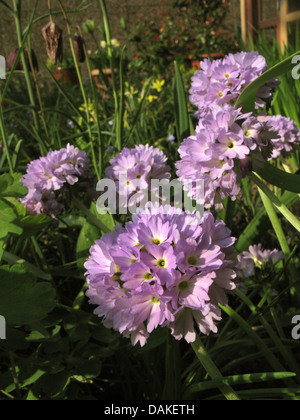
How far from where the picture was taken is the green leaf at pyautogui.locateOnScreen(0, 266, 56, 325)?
606 millimetres

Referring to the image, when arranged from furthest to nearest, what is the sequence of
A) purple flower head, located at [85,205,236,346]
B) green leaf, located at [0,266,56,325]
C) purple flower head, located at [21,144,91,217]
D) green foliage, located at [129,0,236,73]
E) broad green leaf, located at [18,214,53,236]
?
green foliage, located at [129,0,236,73]
purple flower head, located at [21,144,91,217]
broad green leaf, located at [18,214,53,236]
green leaf, located at [0,266,56,325]
purple flower head, located at [85,205,236,346]

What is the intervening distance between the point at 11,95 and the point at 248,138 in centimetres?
270

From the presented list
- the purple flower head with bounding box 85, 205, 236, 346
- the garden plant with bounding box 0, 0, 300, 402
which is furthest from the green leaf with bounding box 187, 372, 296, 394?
the purple flower head with bounding box 85, 205, 236, 346

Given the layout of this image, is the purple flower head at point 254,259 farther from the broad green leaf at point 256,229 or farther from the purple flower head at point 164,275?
the purple flower head at point 164,275

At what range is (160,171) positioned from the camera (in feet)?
3.20

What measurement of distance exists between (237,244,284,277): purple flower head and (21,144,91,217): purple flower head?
0.42m

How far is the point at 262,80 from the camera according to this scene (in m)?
0.58

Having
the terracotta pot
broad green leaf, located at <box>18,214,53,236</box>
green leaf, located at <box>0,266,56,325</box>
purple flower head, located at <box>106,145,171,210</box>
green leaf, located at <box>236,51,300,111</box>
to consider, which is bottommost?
green leaf, located at <box>0,266,56,325</box>

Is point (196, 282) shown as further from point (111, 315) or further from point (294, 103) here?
point (294, 103)

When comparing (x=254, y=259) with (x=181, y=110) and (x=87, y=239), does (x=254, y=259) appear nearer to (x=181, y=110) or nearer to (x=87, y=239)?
(x=87, y=239)

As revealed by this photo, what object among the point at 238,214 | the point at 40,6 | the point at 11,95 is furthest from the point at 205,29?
the point at 238,214

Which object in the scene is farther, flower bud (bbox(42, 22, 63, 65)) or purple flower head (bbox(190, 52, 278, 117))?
flower bud (bbox(42, 22, 63, 65))

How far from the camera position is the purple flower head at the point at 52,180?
2.93 feet

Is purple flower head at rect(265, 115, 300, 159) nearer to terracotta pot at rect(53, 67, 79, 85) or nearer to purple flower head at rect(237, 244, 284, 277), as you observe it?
purple flower head at rect(237, 244, 284, 277)
